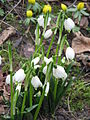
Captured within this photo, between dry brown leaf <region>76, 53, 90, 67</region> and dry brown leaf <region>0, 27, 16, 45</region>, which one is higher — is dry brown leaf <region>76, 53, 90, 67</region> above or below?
below

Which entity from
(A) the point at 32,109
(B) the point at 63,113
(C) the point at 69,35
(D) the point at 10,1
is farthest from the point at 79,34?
(A) the point at 32,109

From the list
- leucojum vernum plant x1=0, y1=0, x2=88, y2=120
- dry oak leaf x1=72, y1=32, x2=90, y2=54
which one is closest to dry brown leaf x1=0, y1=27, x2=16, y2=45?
dry oak leaf x1=72, y1=32, x2=90, y2=54

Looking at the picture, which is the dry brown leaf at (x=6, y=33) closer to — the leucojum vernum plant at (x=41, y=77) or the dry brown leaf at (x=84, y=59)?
the dry brown leaf at (x=84, y=59)

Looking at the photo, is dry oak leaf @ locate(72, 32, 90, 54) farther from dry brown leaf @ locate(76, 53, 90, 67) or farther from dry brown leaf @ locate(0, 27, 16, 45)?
dry brown leaf @ locate(0, 27, 16, 45)

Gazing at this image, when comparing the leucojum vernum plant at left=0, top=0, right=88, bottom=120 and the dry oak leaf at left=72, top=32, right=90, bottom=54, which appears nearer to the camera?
the leucojum vernum plant at left=0, top=0, right=88, bottom=120

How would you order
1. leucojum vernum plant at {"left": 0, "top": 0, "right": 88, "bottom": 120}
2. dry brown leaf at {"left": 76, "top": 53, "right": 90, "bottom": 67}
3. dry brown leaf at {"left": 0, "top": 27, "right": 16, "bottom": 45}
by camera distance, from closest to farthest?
1. leucojum vernum plant at {"left": 0, "top": 0, "right": 88, "bottom": 120}
2. dry brown leaf at {"left": 76, "top": 53, "right": 90, "bottom": 67}
3. dry brown leaf at {"left": 0, "top": 27, "right": 16, "bottom": 45}

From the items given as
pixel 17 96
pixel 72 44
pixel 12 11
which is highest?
pixel 12 11

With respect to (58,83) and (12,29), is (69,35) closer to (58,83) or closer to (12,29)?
(12,29)

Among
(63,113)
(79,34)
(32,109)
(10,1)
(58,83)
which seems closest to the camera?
(32,109)
